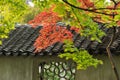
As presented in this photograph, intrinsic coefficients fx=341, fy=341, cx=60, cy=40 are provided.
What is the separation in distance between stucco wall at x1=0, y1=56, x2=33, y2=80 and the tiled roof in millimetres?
630

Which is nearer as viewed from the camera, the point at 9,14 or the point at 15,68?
the point at 9,14

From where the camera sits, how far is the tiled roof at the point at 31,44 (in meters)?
11.0

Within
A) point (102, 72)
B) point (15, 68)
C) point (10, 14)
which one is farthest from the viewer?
point (15, 68)

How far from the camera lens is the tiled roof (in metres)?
11.0

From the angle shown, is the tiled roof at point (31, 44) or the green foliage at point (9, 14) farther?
the tiled roof at point (31, 44)

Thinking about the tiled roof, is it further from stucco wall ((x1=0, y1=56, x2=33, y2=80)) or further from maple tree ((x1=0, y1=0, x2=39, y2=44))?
maple tree ((x1=0, y1=0, x2=39, y2=44))

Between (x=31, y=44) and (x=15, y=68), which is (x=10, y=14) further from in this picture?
(x=15, y=68)

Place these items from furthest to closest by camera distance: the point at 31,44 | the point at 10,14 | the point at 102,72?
the point at 31,44 → the point at 102,72 → the point at 10,14

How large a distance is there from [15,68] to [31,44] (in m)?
1.31

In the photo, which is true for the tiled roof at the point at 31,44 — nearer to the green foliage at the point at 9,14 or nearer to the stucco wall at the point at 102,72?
the stucco wall at the point at 102,72

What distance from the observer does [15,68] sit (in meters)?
13.2

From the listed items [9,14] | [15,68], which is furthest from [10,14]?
[15,68]

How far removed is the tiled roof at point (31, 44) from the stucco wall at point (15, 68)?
0.63 meters

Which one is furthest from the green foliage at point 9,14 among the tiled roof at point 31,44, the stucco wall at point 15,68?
the stucco wall at point 15,68
